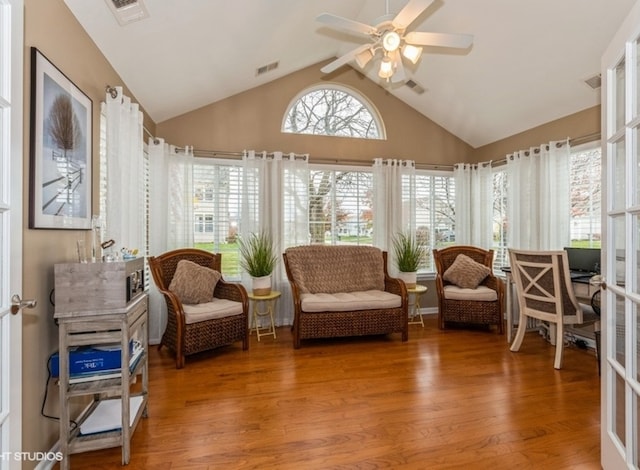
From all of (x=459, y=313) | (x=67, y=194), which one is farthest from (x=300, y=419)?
(x=459, y=313)

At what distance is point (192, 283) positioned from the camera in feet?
10.9

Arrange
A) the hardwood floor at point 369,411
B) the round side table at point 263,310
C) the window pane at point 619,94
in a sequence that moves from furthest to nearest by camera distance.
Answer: the round side table at point 263,310
the hardwood floor at point 369,411
the window pane at point 619,94

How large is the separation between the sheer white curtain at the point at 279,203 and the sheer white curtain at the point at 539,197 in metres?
2.66

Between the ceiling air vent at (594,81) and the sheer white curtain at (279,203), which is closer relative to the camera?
the ceiling air vent at (594,81)

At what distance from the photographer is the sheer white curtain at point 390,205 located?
180 inches

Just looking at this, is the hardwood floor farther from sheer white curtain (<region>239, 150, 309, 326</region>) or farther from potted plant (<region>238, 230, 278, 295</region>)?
sheer white curtain (<region>239, 150, 309, 326</region>)

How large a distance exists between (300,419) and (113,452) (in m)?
1.08

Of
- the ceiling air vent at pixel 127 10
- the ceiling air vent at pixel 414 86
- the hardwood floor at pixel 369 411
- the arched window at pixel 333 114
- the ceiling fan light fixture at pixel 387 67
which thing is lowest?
the hardwood floor at pixel 369 411

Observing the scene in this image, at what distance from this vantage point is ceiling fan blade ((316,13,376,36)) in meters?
2.20

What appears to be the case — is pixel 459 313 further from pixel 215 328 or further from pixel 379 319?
pixel 215 328

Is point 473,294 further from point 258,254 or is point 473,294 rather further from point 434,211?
point 258,254

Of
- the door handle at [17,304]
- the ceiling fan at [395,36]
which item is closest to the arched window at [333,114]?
the ceiling fan at [395,36]

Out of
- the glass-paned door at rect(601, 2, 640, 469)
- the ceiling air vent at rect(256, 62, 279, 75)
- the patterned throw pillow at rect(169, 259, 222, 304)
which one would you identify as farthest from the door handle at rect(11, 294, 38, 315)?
the ceiling air vent at rect(256, 62, 279, 75)

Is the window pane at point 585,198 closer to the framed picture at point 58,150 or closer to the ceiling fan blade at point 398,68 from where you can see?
the ceiling fan blade at point 398,68
